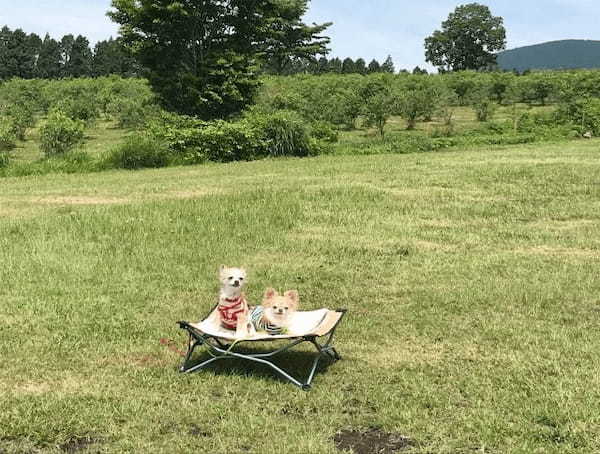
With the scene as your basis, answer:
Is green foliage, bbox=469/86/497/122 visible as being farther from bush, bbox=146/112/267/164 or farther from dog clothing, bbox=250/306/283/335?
dog clothing, bbox=250/306/283/335

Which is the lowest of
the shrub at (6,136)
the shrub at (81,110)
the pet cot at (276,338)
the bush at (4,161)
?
the pet cot at (276,338)

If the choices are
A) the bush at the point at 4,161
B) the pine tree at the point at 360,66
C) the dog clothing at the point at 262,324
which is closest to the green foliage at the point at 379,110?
the bush at the point at 4,161

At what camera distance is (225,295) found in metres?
4.35

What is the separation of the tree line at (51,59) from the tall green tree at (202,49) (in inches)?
1881

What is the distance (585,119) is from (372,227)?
1387 centimetres

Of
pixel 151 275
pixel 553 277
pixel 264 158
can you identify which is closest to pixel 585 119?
pixel 264 158

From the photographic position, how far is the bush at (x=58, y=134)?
632 inches

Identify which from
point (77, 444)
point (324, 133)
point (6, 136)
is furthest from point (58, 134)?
point (77, 444)

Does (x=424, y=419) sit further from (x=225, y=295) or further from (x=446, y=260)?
(x=446, y=260)

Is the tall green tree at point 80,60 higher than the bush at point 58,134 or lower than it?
higher

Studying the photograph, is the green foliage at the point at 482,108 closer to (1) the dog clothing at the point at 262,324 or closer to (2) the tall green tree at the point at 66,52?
(1) the dog clothing at the point at 262,324

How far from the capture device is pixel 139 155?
15.5 m

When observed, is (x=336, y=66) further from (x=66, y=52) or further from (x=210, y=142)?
(x=210, y=142)

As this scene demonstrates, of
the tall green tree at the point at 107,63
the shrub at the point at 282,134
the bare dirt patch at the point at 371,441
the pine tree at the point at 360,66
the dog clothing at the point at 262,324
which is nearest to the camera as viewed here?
the bare dirt patch at the point at 371,441
